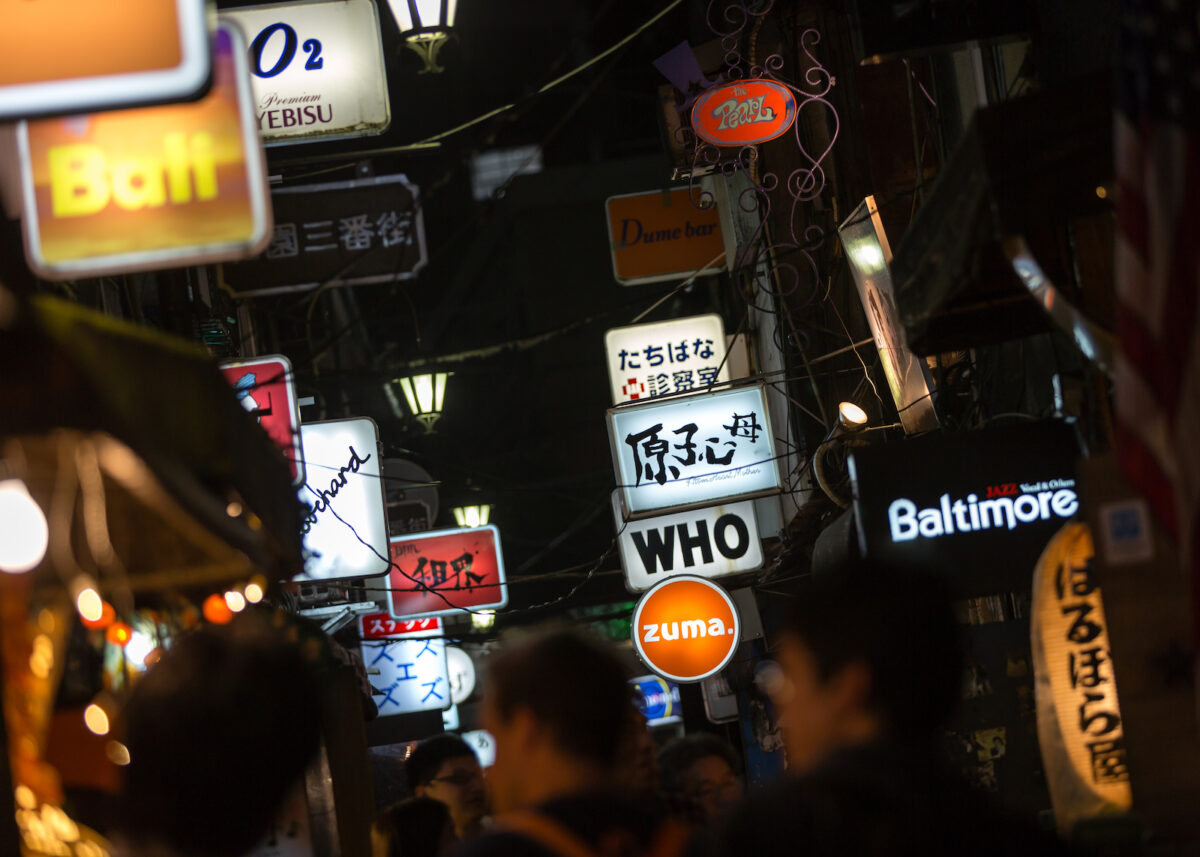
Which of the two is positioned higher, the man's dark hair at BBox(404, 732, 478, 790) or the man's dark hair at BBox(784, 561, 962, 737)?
the man's dark hair at BBox(784, 561, 962, 737)

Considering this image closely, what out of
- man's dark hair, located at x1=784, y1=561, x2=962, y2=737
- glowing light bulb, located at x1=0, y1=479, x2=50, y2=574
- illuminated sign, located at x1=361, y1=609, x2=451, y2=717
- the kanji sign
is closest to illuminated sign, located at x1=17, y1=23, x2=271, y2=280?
glowing light bulb, located at x1=0, y1=479, x2=50, y2=574

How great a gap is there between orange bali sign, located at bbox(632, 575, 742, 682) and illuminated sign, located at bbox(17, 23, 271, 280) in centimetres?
999

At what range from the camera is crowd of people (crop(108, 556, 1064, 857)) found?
2771 millimetres

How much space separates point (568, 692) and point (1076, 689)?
10.2 feet

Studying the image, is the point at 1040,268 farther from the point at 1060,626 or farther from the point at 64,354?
the point at 64,354

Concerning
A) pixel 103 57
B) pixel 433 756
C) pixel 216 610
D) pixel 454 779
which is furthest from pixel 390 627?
pixel 103 57

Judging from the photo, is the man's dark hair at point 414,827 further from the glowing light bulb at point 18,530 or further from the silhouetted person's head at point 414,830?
the glowing light bulb at point 18,530

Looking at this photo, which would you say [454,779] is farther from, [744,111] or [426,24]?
[744,111]

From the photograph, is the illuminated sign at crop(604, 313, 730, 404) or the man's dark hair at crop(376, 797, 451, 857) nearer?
the man's dark hair at crop(376, 797, 451, 857)

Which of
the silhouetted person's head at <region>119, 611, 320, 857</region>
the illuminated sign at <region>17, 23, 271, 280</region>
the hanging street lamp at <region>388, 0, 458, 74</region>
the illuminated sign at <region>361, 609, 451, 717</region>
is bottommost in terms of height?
the illuminated sign at <region>361, 609, 451, 717</region>

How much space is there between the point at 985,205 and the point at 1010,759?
4308 mm

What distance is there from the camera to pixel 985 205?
16.7 feet

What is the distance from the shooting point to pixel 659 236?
19.5 metres

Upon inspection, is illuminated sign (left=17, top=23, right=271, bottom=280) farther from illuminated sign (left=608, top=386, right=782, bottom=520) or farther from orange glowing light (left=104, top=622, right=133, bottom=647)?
illuminated sign (left=608, top=386, right=782, bottom=520)
